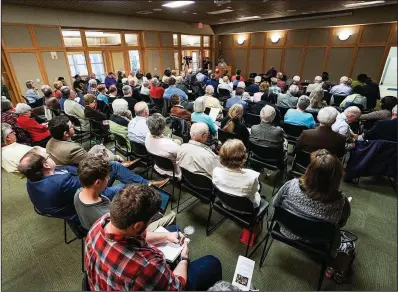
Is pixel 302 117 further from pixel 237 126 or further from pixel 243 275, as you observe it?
pixel 243 275

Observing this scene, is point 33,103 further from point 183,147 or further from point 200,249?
point 200,249

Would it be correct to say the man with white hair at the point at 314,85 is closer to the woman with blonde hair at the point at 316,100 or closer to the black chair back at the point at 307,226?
the woman with blonde hair at the point at 316,100

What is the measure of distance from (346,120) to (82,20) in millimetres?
9106

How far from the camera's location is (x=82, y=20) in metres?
7.79

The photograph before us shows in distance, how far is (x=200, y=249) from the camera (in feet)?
7.06

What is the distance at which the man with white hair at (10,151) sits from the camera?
7.66 ft

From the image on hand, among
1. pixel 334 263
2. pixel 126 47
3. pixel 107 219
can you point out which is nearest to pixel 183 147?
pixel 107 219

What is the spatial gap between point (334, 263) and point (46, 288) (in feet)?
8.18

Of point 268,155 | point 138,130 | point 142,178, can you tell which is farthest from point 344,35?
point 142,178

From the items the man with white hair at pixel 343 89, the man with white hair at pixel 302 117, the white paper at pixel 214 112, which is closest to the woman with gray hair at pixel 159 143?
the white paper at pixel 214 112

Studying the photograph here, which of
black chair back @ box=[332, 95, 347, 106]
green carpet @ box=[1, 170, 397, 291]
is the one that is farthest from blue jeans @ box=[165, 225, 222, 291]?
black chair back @ box=[332, 95, 347, 106]

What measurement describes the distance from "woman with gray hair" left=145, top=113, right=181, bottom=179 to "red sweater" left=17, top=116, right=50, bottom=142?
2232mm

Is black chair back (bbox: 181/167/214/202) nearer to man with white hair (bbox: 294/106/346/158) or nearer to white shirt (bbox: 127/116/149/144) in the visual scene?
white shirt (bbox: 127/116/149/144)

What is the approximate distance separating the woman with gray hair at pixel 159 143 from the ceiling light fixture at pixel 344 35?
34.6 ft
